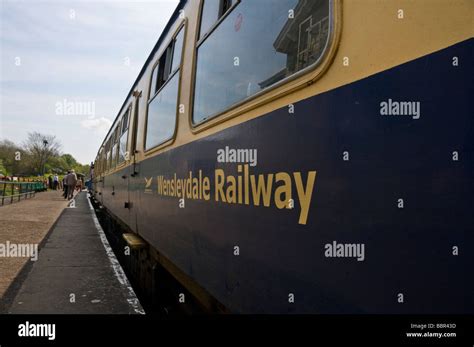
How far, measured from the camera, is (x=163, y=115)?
4.02 metres

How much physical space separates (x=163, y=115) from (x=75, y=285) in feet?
8.52

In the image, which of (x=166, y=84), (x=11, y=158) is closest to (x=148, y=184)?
(x=166, y=84)

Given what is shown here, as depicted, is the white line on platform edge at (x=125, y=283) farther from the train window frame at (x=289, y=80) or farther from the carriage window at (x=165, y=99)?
the train window frame at (x=289, y=80)

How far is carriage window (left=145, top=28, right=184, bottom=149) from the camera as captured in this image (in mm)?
3592

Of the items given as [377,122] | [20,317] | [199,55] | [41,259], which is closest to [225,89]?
[199,55]

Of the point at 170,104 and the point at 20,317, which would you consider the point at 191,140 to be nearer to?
the point at 170,104

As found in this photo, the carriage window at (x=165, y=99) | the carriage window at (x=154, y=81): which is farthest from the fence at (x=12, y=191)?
the carriage window at (x=165, y=99)

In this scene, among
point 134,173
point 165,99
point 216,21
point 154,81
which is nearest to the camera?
point 216,21

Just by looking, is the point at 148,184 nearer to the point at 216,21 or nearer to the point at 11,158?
the point at 216,21

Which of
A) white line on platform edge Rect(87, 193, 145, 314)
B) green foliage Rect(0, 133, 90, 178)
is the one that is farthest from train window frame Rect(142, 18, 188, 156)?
green foliage Rect(0, 133, 90, 178)

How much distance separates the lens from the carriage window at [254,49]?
1676 mm

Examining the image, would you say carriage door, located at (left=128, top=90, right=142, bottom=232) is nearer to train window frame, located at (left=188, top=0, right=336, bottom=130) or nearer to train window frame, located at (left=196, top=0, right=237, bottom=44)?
train window frame, located at (left=196, top=0, right=237, bottom=44)

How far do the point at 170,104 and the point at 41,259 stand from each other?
14.1ft

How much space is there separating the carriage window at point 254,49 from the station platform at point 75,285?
8.50 feet
